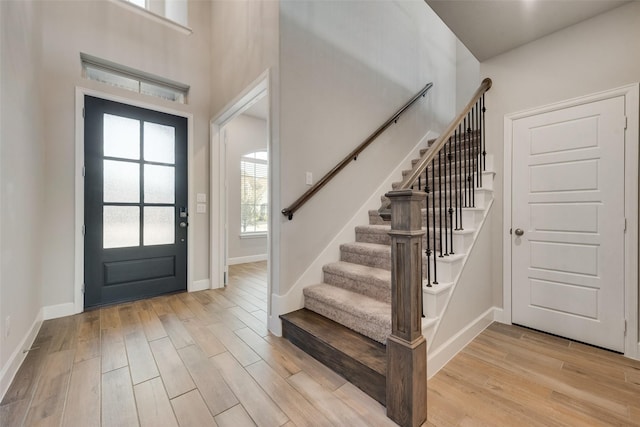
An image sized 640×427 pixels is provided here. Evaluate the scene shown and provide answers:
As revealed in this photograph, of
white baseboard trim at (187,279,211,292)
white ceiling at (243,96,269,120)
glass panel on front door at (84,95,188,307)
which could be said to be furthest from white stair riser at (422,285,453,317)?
white ceiling at (243,96,269,120)

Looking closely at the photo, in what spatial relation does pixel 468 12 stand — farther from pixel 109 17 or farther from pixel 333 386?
pixel 109 17

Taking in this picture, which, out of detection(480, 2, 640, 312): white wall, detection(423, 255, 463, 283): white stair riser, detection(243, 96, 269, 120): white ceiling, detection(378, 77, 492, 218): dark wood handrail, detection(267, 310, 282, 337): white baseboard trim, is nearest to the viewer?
detection(378, 77, 492, 218): dark wood handrail

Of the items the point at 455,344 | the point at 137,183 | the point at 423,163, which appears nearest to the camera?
the point at 423,163

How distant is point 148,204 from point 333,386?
2.89 metres

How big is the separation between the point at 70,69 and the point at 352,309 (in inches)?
143

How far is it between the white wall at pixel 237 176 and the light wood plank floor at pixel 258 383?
289 cm

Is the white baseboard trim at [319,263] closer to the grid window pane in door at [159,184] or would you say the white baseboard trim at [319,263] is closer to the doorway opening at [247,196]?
the doorway opening at [247,196]

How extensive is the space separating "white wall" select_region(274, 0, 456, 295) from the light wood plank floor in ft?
2.44

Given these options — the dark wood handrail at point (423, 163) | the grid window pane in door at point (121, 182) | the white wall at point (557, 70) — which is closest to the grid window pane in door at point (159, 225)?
the grid window pane in door at point (121, 182)

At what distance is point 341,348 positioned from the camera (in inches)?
68.6

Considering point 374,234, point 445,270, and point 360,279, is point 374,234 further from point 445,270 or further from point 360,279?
point 445,270

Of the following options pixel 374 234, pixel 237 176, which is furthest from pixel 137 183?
pixel 374 234

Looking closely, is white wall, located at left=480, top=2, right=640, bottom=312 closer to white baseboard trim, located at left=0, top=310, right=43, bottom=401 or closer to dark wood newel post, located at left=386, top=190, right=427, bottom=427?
dark wood newel post, located at left=386, top=190, right=427, bottom=427

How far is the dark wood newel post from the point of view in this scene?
4.37 feet
